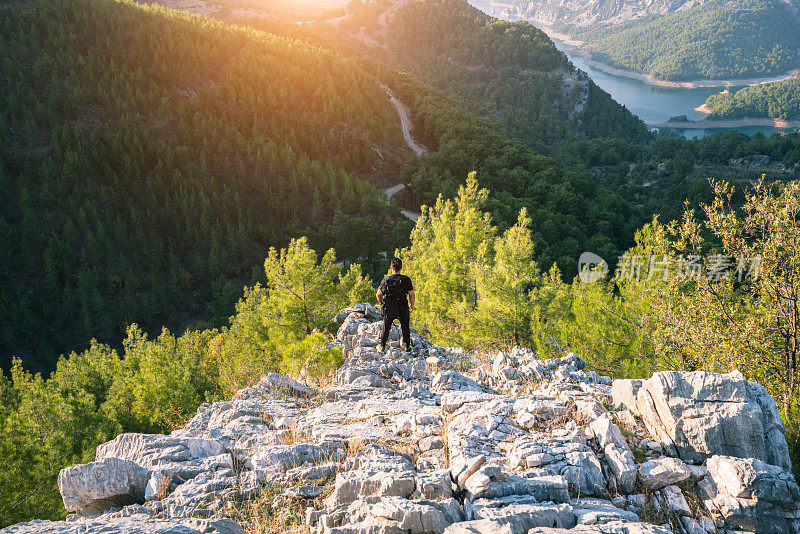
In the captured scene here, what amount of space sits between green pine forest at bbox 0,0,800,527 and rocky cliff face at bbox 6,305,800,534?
289 centimetres

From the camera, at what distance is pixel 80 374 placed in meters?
33.5

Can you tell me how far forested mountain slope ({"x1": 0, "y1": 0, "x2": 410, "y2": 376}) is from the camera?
57.4 metres

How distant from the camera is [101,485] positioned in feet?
29.7

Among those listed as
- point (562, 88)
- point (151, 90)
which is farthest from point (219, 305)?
point (562, 88)

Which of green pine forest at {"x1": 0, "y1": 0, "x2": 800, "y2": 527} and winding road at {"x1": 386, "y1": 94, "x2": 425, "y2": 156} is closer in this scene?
green pine forest at {"x1": 0, "y1": 0, "x2": 800, "y2": 527}

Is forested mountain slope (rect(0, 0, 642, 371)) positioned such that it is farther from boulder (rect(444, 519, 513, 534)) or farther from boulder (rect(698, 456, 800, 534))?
boulder (rect(444, 519, 513, 534))

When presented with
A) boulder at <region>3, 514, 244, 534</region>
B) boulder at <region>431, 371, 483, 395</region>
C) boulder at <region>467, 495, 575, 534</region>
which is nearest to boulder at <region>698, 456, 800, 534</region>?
boulder at <region>467, 495, 575, 534</region>

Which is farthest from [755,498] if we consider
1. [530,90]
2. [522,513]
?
[530,90]

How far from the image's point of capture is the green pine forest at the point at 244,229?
23703 millimetres

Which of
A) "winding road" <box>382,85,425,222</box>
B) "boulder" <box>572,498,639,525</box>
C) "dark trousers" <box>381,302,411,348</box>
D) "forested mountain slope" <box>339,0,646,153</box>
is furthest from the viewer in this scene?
"forested mountain slope" <box>339,0,646,153</box>

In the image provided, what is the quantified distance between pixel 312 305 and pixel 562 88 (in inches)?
6920

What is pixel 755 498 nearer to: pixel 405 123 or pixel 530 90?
pixel 405 123

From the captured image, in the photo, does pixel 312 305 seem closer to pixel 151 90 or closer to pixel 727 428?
pixel 727 428

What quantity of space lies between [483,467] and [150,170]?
72830 millimetres
